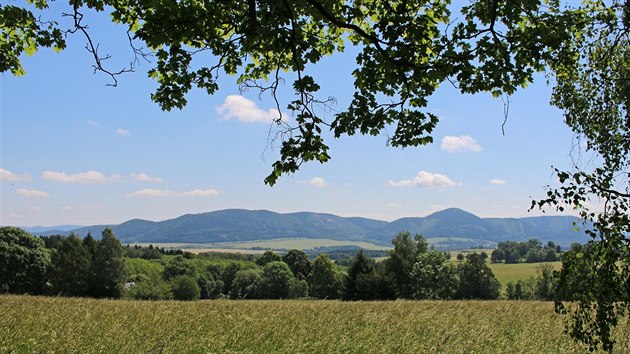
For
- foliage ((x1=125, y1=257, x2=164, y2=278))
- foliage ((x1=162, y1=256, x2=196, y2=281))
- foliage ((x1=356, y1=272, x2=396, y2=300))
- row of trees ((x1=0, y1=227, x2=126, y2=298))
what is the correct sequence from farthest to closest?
foliage ((x1=162, y1=256, x2=196, y2=281)), foliage ((x1=125, y1=257, x2=164, y2=278)), row of trees ((x1=0, y1=227, x2=126, y2=298)), foliage ((x1=356, y1=272, x2=396, y2=300))

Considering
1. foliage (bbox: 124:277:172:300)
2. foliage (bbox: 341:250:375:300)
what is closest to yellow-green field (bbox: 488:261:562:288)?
foliage (bbox: 341:250:375:300)

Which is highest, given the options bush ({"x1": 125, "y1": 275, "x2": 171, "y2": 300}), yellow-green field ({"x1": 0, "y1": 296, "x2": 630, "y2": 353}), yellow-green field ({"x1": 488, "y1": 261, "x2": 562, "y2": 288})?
yellow-green field ({"x1": 0, "y1": 296, "x2": 630, "y2": 353})

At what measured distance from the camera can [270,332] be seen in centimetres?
999

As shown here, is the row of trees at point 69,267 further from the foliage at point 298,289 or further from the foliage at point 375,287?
the foliage at point 298,289

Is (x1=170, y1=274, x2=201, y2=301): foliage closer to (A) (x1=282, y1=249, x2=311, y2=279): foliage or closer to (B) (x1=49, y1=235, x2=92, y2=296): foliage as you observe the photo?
(B) (x1=49, y1=235, x2=92, y2=296): foliage

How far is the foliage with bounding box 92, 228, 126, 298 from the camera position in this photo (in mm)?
66562

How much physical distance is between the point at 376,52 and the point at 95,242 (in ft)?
245

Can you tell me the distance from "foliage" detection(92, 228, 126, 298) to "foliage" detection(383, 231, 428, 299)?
130ft

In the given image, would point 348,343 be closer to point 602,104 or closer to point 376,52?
point 376,52

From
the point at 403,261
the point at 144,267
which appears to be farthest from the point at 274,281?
the point at 144,267

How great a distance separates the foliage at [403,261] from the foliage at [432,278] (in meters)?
0.93

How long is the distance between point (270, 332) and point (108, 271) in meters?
64.3

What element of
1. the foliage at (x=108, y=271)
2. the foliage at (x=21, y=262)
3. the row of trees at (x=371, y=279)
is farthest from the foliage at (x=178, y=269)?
the foliage at (x=21, y=262)

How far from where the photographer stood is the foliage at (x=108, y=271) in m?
66.6
